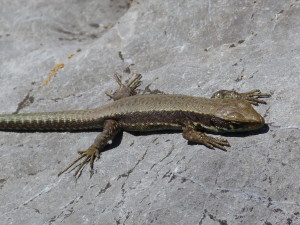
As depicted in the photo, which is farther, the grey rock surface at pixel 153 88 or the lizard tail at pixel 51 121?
the lizard tail at pixel 51 121

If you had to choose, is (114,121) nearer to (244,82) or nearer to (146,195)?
(146,195)

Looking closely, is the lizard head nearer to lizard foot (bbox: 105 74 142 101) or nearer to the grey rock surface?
the grey rock surface

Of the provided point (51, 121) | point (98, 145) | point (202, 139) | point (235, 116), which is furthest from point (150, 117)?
point (51, 121)

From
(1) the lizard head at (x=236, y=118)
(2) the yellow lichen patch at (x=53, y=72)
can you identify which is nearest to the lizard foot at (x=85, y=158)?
(1) the lizard head at (x=236, y=118)

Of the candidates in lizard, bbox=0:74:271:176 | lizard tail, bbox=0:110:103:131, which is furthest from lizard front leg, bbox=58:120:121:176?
lizard tail, bbox=0:110:103:131

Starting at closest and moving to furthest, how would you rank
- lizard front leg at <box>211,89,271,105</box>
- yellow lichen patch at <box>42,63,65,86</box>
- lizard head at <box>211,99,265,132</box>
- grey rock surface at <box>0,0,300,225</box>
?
grey rock surface at <box>0,0,300,225</box> < lizard head at <box>211,99,265,132</box> < lizard front leg at <box>211,89,271,105</box> < yellow lichen patch at <box>42,63,65,86</box>

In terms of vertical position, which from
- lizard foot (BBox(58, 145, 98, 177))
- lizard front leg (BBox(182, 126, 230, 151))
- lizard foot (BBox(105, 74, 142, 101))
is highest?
lizard foot (BBox(105, 74, 142, 101))

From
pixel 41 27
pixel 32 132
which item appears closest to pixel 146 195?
pixel 32 132

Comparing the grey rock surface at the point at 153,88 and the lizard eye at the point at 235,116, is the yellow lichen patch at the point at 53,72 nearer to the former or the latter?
the grey rock surface at the point at 153,88
